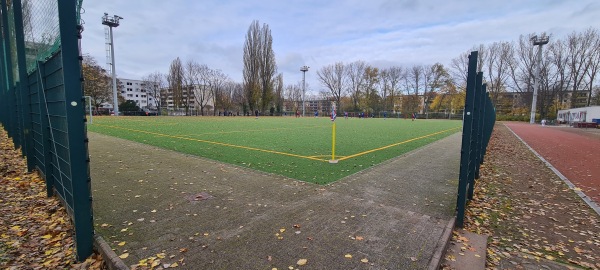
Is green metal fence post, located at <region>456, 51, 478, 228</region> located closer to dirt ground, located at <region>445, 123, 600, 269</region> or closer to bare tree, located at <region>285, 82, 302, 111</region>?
dirt ground, located at <region>445, 123, 600, 269</region>

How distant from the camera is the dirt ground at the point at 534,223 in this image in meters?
3.41

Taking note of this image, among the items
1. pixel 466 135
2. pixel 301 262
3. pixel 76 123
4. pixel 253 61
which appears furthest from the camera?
pixel 253 61

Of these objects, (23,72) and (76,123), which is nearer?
(76,123)

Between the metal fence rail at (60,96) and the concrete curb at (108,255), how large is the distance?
0.11m

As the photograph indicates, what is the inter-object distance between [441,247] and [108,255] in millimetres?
3813

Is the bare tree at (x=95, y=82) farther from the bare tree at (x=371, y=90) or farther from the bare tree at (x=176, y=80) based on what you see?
the bare tree at (x=371, y=90)

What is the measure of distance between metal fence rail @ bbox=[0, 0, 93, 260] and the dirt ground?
4.71m

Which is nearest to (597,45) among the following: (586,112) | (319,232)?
(586,112)

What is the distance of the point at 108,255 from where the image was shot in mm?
2953

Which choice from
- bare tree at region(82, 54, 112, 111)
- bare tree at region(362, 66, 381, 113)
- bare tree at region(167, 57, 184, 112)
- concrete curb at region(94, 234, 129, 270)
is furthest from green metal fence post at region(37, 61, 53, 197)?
bare tree at region(362, 66, 381, 113)

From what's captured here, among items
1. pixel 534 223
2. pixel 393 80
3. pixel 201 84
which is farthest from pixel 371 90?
pixel 534 223

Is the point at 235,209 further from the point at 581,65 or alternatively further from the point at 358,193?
the point at 581,65

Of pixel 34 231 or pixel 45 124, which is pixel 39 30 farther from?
pixel 34 231

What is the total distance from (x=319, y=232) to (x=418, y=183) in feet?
11.9
